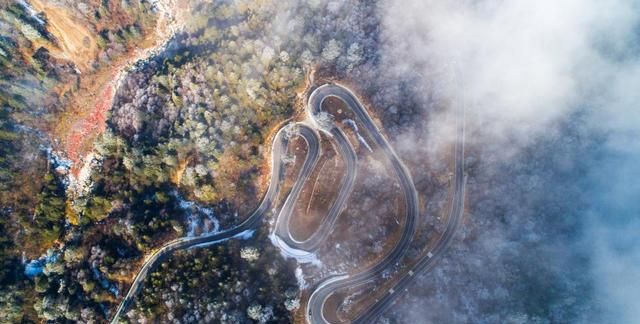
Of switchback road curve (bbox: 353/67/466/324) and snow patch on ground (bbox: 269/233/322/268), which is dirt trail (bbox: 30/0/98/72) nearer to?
snow patch on ground (bbox: 269/233/322/268)

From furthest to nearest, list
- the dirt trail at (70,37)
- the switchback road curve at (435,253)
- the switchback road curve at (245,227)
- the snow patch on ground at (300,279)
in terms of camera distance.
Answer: the dirt trail at (70,37) < the switchback road curve at (245,227) < the snow patch on ground at (300,279) < the switchback road curve at (435,253)

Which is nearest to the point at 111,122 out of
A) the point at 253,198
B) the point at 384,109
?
the point at 253,198

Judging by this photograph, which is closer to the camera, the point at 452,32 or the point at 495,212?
the point at 495,212

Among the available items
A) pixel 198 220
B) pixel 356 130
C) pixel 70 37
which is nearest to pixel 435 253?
pixel 356 130

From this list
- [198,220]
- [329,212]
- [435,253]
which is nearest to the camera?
[435,253]

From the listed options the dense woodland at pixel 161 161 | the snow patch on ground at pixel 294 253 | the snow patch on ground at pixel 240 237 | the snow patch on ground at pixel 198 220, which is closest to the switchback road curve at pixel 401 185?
the dense woodland at pixel 161 161

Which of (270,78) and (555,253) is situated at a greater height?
(270,78)

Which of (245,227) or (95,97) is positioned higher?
(95,97)

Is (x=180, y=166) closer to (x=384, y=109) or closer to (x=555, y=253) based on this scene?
(x=384, y=109)

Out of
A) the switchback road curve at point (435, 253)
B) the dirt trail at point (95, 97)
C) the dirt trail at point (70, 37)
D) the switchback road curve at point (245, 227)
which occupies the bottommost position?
the switchback road curve at point (435, 253)

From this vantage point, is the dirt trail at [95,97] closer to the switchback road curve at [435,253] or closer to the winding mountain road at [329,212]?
the winding mountain road at [329,212]

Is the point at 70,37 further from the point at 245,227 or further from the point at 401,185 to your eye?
the point at 401,185
